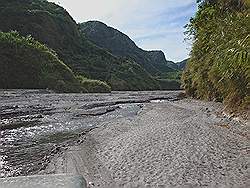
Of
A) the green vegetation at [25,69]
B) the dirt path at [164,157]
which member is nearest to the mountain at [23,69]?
the green vegetation at [25,69]

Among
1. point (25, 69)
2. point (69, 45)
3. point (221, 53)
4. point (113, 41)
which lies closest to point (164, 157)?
point (221, 53)

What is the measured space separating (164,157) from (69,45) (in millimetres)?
74993

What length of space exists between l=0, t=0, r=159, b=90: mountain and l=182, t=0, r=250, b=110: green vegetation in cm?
4582

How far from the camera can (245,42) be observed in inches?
385

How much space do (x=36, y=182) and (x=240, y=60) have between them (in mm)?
6953

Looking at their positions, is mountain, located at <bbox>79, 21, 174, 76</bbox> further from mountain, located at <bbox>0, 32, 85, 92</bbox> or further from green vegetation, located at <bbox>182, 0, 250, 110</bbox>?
green vegetation, located at <bbox>182, 0, 250, 110</bbox>

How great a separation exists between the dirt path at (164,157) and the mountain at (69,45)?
185 ft

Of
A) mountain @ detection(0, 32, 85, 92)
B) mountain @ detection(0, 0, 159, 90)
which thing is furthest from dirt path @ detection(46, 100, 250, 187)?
mountain @ detection(0, 0, 159, 90)

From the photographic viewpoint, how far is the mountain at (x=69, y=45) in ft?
234

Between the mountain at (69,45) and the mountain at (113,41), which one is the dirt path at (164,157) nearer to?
the mountain at (69,45)

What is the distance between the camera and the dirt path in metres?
6.32

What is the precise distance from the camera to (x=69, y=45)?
8106 centimetres

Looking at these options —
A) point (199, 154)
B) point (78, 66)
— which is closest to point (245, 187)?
point (199, 154)

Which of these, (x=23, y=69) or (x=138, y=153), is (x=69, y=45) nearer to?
(x=23, y=69)
